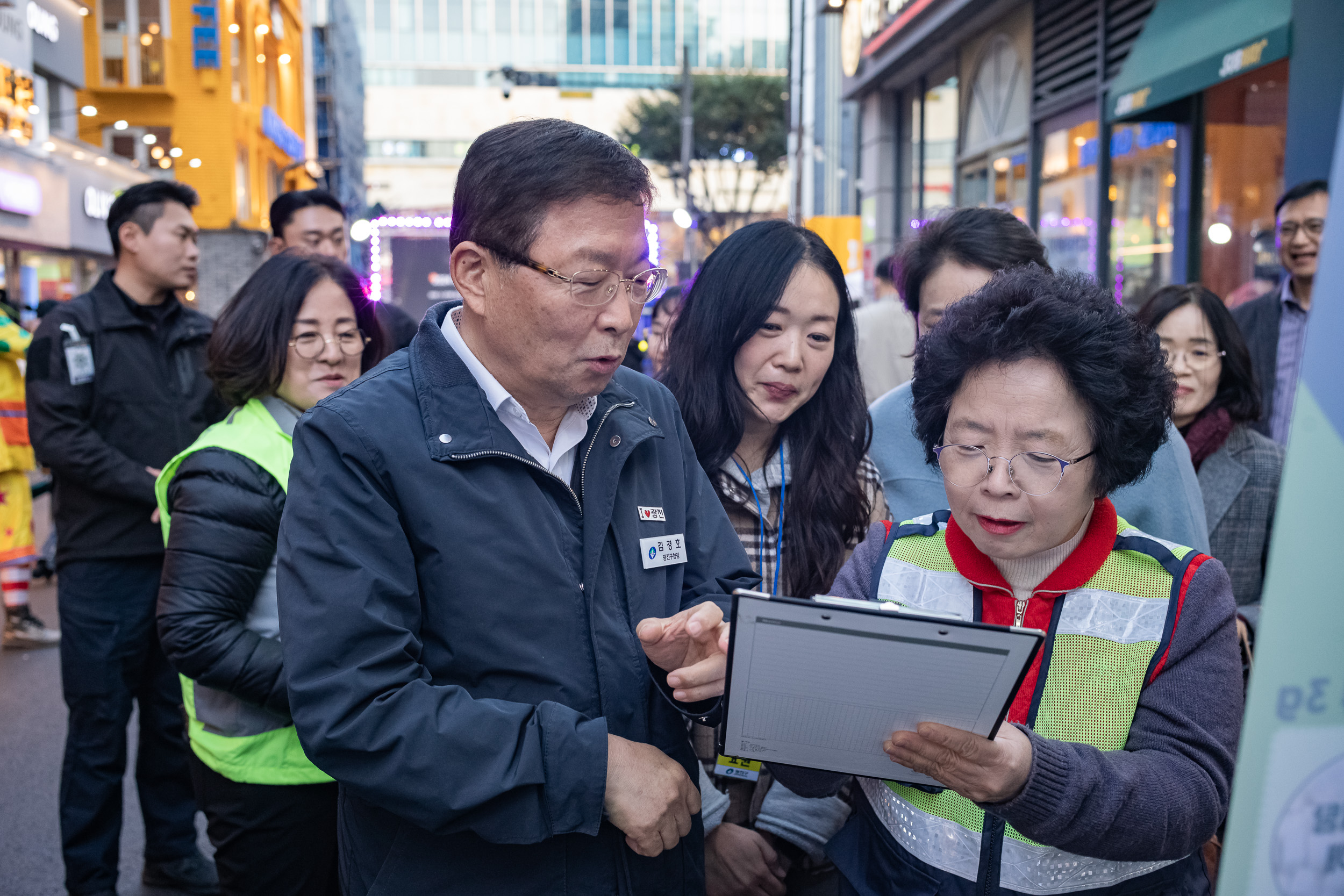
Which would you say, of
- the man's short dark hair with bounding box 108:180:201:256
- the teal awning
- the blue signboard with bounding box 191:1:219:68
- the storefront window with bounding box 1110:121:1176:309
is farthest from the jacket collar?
the blue signboard with bounding box 191:1:219:68

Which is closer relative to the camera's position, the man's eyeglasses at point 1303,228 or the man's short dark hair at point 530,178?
the man's short dark hair at point 530,178

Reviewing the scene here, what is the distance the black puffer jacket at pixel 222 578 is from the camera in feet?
8.23

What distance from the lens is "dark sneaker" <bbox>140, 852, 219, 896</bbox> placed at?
3.88m

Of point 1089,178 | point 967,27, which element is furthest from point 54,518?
point 967,27

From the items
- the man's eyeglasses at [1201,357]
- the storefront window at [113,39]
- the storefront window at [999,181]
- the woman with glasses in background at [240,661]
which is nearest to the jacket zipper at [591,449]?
the woman with glasses in background at [240,661]

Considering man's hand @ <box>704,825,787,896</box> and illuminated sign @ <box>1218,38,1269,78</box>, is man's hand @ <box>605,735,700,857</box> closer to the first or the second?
man's hand @ <box>704,825,787,896</box>

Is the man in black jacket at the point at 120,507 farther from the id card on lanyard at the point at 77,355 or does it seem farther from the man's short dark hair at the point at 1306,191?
the man's short dark hair at the point at 1306,191

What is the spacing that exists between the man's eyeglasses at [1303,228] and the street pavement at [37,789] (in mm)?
5290

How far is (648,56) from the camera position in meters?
66.1

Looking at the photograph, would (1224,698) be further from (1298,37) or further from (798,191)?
(798,191)

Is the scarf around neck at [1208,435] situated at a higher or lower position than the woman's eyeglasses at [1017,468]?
lower

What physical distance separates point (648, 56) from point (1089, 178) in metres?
59.8

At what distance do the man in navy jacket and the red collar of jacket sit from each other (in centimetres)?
43

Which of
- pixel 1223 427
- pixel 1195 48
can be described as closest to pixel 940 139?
pixel 1195 48
